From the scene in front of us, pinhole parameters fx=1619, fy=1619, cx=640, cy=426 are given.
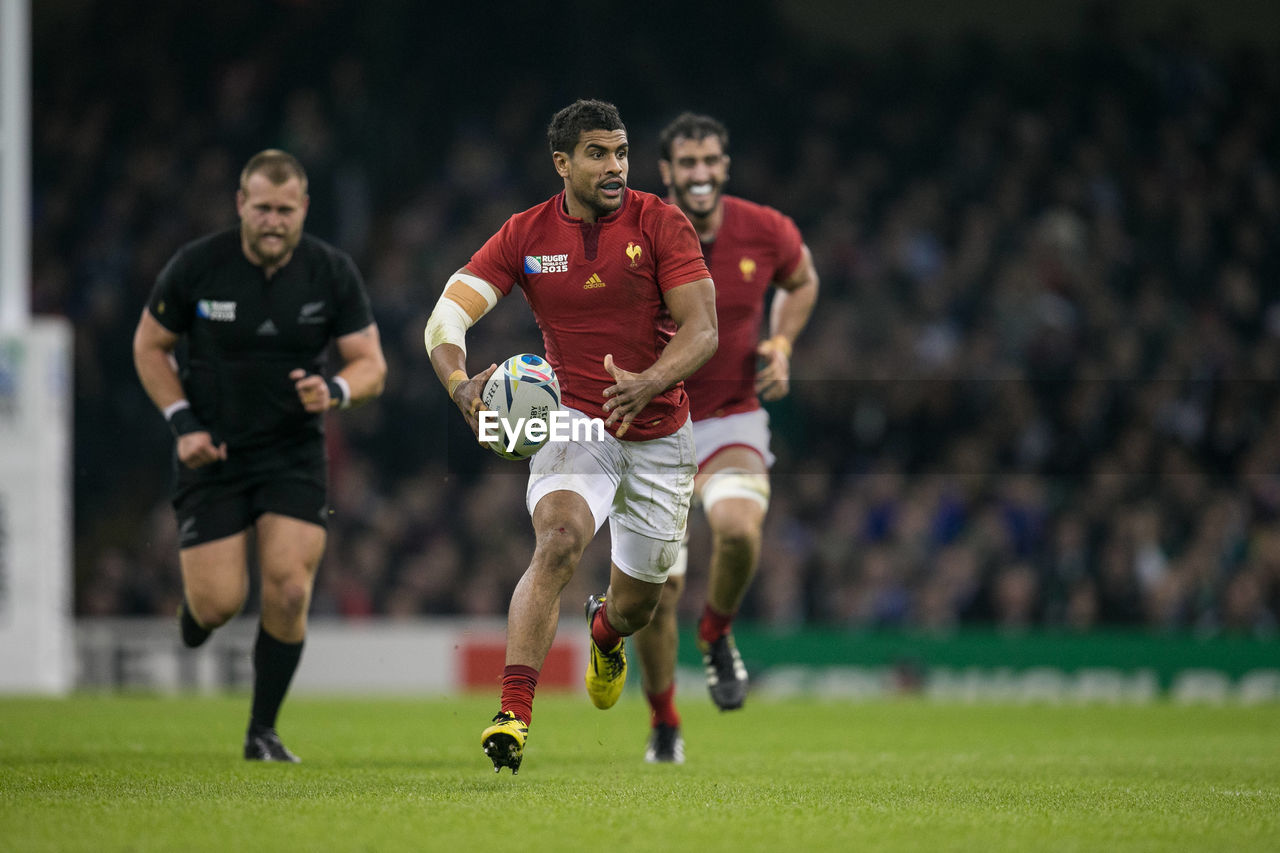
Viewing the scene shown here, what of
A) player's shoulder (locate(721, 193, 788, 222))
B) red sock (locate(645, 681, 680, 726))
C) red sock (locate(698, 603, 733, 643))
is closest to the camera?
red sock (locate(645, 681, 680, 726))

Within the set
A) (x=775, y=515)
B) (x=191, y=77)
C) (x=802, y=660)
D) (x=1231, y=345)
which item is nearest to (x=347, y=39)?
(x=191, y=77)

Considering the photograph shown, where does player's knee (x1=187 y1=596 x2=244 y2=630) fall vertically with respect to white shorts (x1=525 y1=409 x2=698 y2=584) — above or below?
below

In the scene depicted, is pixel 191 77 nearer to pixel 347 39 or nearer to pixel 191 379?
pixel 347 39

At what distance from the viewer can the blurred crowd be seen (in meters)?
15.7

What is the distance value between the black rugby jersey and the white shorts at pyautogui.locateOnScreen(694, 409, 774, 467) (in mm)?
2042

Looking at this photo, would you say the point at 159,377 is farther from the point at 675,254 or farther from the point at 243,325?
the point at 675,254

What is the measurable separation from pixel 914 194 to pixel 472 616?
8.28 meters

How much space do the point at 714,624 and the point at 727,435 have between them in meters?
0.99

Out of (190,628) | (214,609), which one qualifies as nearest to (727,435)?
(214,609)

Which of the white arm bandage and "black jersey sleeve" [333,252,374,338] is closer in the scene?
the white arm bandage

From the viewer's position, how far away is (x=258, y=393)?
757cm

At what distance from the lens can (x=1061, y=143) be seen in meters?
20.0

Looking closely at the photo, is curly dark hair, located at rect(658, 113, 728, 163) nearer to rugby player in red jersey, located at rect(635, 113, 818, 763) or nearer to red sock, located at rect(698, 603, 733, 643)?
rugby player in red jersey, located at rect(635, 113, 818, 763)

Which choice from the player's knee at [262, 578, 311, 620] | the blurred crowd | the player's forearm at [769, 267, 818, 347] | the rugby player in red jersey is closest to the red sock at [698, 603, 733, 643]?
the rugby player in red jersey
